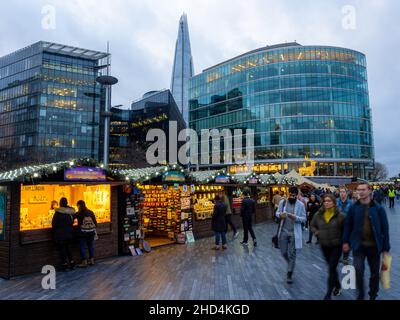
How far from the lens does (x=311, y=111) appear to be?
58.8m

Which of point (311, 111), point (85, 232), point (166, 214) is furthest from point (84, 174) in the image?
point (311, 111)

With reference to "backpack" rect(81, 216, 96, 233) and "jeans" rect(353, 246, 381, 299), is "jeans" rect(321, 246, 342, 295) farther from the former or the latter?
"backpack" rect(81, 216, 96, 233)

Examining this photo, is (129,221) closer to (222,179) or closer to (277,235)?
(277,235)

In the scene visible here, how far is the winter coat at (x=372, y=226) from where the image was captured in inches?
179

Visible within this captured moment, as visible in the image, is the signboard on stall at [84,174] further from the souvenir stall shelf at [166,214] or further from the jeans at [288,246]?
the jeans at [288,246]

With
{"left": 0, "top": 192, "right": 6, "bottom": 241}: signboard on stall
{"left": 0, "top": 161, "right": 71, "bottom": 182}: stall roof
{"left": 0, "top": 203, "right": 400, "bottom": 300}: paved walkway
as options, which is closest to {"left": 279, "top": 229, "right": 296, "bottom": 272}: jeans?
{"left": 0, "top": 203, "right": 400, "bottom": 300}: paved walkway

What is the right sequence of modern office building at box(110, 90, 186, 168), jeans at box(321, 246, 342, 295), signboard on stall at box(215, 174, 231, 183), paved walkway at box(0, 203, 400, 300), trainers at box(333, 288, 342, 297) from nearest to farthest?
1. jeans at box(321, 246, 342, 295)
2. trainers at box(333, 288, 342, 297)
3. paved walkway at box(0, 203, 400, 300)
4. signboard on stall at box(215, 174, 231, 183)
5. modern office building at box(110, 90, 186, 168)

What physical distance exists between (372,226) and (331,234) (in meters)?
0.69

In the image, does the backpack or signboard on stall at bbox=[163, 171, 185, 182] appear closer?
the backpack

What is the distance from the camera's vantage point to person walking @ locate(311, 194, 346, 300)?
5.05 m

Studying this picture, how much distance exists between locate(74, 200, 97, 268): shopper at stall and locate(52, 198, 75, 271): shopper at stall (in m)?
0.30

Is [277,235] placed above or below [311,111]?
below

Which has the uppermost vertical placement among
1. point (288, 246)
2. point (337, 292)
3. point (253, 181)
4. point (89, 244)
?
point (253, 181)

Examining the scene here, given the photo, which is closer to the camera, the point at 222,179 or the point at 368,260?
the point at 368,260
